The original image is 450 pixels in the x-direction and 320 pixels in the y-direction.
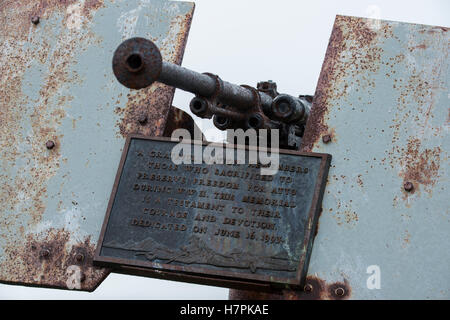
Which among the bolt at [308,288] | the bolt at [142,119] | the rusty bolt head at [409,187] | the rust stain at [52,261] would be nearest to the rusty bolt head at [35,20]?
the bolt at [142,119]

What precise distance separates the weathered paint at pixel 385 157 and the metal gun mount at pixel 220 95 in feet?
1.30

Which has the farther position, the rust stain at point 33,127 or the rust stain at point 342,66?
the rust stain at point 33,127

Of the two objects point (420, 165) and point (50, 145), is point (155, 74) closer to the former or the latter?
point (50, 145)

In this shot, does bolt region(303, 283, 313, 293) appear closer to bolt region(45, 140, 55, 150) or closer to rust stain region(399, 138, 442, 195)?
rust stain region(399, 138, 442, 195)

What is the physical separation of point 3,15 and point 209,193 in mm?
2555

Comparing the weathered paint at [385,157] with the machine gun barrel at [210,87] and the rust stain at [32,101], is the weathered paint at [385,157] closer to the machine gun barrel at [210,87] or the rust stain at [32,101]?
the machine gun barrel at [210,87]

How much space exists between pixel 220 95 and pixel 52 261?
1689 millimetres

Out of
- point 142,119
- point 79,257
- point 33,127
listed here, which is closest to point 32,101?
point 33,127

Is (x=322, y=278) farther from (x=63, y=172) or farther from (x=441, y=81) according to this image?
(x=63, y=172)

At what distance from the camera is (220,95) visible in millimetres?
6305

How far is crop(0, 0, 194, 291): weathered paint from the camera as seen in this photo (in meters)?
6.48

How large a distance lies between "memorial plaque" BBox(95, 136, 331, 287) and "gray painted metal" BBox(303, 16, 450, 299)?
216 millimetres

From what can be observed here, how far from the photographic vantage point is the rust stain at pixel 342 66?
6246 millimetres

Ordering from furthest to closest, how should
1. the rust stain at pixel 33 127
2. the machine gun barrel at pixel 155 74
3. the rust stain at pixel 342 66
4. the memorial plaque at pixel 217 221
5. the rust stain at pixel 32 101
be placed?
the rust stain at pixel 32 101, the rust stain at pixel 33 127, the rust stain at pixel 342 66, the memorial plaque at pixel 217 221, the machine gun barrel at pixel 155 74
